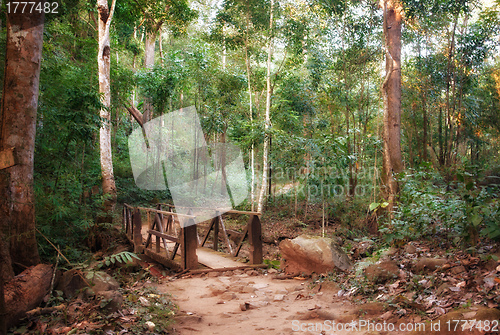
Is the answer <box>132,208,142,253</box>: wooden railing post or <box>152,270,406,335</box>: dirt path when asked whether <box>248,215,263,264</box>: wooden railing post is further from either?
<box>132,208,142,253</box>: wooden railing post

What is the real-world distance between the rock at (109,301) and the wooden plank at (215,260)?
313 centimetres

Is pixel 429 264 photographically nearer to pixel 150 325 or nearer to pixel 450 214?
Result: pixel 450 214

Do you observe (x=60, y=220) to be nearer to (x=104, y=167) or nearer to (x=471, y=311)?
(x=104, y=167)

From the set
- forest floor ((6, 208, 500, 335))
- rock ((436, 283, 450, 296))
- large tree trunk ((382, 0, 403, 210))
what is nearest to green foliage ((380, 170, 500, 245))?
forest floor ((6, 208, 500, 335))

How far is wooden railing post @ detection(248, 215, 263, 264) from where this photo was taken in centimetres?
698

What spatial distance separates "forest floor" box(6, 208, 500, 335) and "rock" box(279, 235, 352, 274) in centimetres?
20

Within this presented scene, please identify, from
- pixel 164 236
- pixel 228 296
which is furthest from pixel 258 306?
pixel 164 236

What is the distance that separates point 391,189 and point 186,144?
18.4 m

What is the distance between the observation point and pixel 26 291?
3432mm

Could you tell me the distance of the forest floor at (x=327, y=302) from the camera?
10.4 ft

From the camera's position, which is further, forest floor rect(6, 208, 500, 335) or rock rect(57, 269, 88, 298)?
rock rect(57, 269, 88, 298)

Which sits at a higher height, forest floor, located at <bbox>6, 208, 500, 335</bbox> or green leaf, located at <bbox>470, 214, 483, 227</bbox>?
green leaf, located at <bbox>470, 214, 483, 227</bbox>

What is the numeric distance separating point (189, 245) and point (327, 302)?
120 inches

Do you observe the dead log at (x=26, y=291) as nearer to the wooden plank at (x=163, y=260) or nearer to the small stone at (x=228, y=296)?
the small stone at (x=228, y=296)
